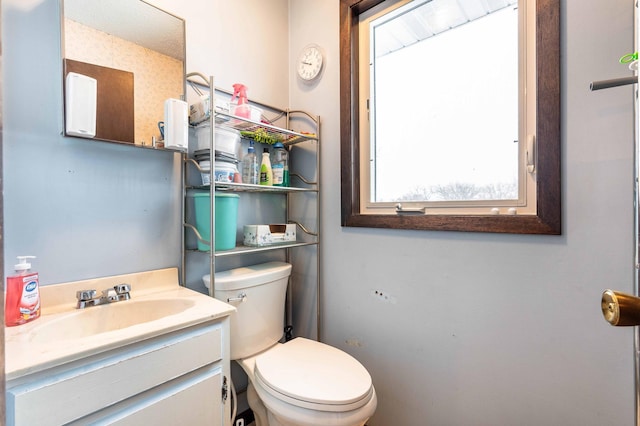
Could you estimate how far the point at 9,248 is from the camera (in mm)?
915

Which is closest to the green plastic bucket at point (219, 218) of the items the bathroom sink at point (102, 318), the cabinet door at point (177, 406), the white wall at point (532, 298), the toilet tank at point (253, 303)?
the toilet tank at point (253, 303)

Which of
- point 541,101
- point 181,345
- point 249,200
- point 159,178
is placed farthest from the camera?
point 249,200

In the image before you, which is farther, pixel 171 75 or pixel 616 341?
pixel 171 75

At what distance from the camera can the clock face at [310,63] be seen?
162 centimetres

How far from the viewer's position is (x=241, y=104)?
1.34 metres

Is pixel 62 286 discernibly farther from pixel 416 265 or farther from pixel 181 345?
pixel 416 265

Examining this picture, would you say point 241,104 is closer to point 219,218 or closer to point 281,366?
point 219,218

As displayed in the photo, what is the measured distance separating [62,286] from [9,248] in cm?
19

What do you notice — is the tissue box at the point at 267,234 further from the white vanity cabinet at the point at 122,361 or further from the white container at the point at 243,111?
the white container at the point at 243,111

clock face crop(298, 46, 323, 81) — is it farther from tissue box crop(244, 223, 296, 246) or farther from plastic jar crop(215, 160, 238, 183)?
tissue box crop(244, 223, 296, 246)

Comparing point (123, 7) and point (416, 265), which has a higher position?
point (123, 7)

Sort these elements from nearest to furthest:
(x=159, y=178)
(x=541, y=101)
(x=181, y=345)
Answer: (x=181, y=345)
(x=541, y=101)
(x=159, y=178)

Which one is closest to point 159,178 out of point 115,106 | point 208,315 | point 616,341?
point 115,106

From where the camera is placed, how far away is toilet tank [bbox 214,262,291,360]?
1275mm
